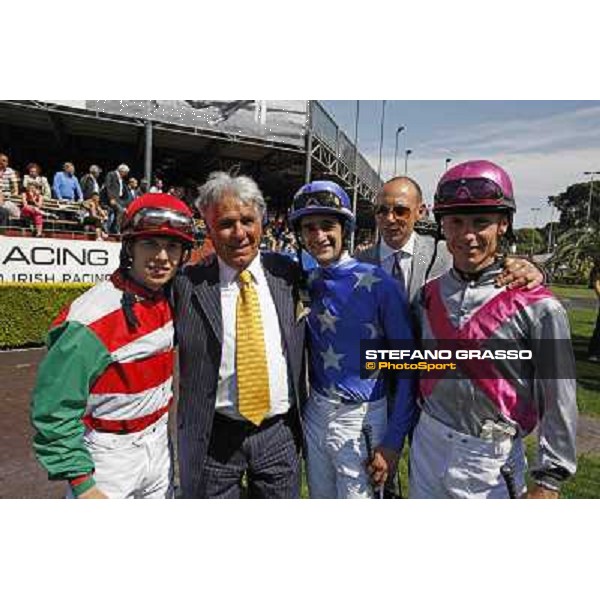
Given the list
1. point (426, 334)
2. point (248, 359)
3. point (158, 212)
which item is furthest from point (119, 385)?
point (426, 334)

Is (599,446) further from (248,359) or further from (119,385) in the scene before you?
(119,385)

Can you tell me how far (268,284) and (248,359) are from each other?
0.33 m

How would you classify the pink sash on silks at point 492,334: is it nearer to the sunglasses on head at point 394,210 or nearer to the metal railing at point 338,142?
the sunglasses on head at point 394,210

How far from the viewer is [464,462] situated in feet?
5.93

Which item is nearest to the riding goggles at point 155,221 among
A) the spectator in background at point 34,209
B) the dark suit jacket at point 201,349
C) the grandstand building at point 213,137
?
the dark suit jacket at point 201,349

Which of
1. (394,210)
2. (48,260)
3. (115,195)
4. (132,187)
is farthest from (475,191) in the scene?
(48,260)

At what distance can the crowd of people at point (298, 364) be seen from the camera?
168cm

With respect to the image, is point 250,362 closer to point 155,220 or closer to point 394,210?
point 155,220

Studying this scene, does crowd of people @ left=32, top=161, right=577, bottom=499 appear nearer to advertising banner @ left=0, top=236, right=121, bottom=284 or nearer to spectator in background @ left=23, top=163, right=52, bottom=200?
advertising banner @ left=0, top=236, right=121, bottom=284

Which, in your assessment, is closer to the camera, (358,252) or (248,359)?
(248,359)

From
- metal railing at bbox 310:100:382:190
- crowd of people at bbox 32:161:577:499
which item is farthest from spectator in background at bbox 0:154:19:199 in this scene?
metal railing at bbox 310:100:382:190

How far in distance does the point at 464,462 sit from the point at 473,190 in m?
1.07

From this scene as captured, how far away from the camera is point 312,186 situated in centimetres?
186

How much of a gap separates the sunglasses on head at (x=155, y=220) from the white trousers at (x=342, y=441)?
0.93 m
